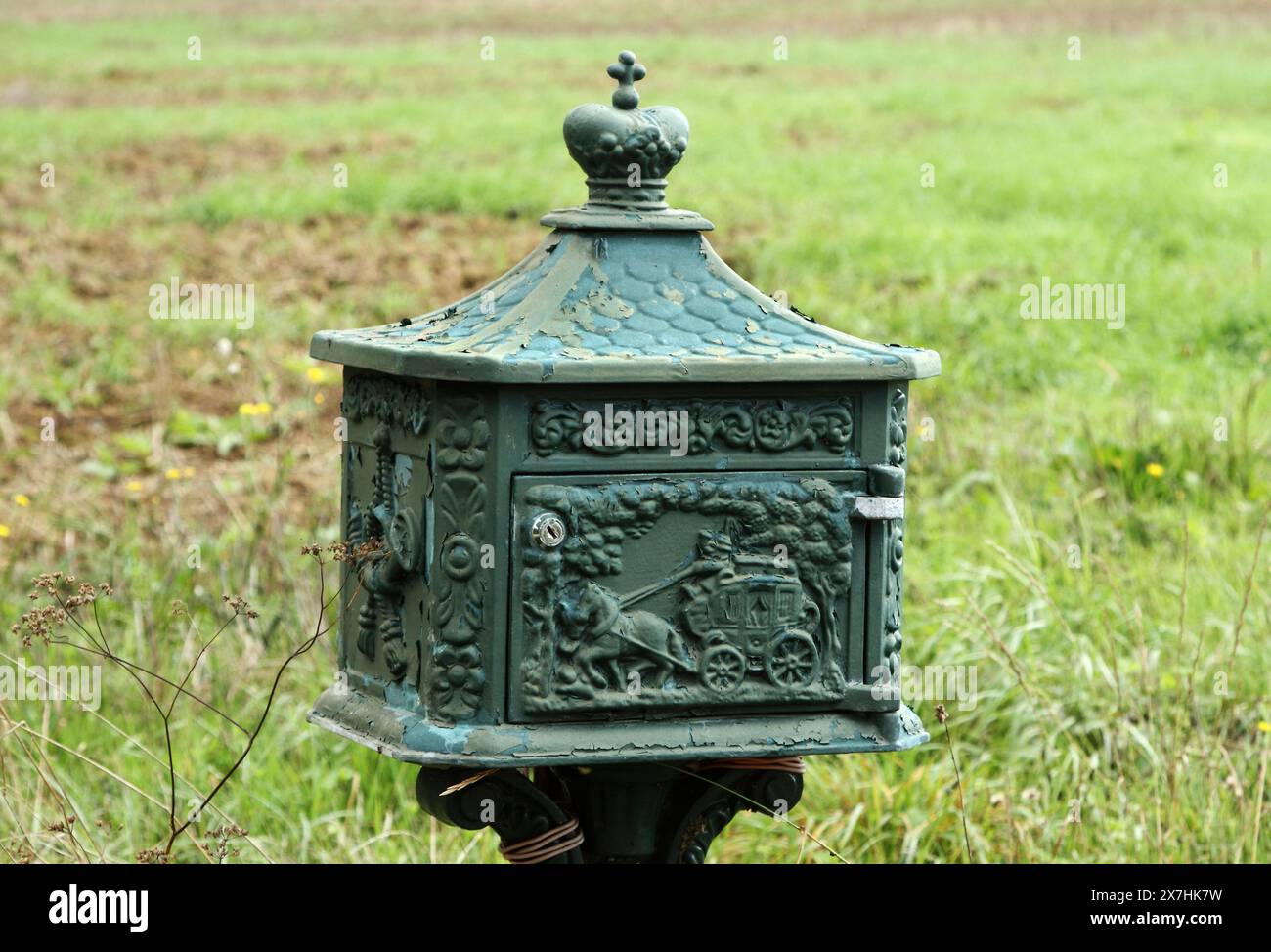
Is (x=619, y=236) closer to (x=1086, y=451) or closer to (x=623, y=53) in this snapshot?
(x=623, y=53)

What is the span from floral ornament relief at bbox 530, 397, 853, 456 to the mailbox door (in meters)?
0.05

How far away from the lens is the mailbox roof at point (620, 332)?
8.41 ft

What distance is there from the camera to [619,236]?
9.30 ft

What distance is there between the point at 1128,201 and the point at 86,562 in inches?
222

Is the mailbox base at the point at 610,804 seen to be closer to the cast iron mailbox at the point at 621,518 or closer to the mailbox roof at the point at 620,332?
the cast iron mailbox at the point at 621,518

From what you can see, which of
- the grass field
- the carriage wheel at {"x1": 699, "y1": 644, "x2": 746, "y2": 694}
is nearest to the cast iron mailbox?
the carriage wheel at {"x1": 699, "y1": 644, "x2": 746, "y2": 694}

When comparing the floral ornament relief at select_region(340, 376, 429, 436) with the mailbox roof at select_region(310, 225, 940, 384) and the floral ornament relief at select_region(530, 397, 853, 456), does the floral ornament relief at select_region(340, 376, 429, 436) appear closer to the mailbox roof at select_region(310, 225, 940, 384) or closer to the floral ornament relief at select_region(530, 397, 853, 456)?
the mailbox roof at select_region(310, 225, 940, 384)

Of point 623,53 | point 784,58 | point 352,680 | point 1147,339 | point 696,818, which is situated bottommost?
point 696,818

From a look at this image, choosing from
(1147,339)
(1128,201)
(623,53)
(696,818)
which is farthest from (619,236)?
(1128,201)

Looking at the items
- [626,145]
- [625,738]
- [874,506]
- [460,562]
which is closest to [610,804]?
[625,738]

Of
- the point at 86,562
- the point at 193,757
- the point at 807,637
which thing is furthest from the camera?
the point at 86,562

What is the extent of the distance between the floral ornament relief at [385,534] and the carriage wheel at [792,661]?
59cm

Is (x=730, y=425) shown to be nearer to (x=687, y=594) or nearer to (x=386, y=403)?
(x=687, y=594)

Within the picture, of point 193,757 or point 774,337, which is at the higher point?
point 774,337
